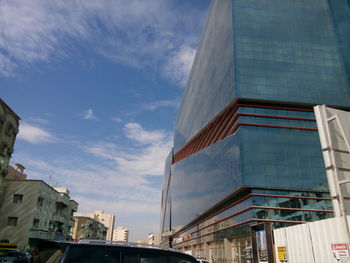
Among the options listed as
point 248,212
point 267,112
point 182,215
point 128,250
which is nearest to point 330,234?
point 128,250

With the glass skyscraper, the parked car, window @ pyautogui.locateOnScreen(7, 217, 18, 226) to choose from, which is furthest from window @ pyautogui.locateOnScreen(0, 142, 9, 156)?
the glass skyscraper

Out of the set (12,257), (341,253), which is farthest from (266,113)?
(12,257)

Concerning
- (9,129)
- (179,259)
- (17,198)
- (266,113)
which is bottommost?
(179,259)

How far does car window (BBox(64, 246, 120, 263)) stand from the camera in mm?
4645

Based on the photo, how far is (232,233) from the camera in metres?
37.5

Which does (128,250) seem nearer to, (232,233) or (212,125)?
(232,233)

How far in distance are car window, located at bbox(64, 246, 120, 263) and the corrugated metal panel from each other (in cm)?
1028

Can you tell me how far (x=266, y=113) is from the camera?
41.4 metres

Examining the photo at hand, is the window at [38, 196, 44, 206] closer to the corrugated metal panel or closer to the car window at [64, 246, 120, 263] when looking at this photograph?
the corrugated metal panel

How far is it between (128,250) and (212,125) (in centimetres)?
4773

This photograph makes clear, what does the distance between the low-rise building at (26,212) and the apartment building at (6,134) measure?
11.6ft

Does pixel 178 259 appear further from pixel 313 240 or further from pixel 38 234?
pixel 38 234

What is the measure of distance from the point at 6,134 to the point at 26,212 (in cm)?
1466

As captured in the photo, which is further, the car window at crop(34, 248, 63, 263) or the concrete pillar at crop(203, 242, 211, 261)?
the concrete pillar at crop(203, 242, 211, 261)
